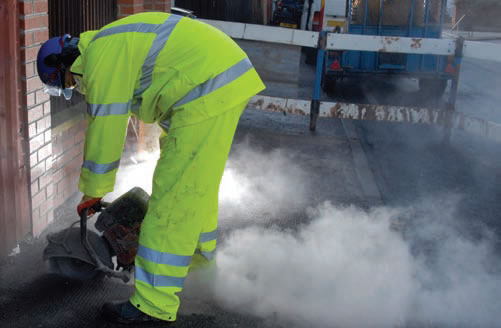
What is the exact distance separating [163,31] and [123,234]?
1157mm

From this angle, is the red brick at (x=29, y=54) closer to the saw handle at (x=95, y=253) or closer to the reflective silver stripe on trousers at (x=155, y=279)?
the saw handle at (x=95, y=253)

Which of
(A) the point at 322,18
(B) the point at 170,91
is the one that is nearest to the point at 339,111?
(B) the point at 170,91

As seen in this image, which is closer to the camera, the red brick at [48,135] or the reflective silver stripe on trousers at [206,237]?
the reflective silver stripe on trousers at [206,237]

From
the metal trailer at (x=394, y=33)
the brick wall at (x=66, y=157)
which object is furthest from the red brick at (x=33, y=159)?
the metal trailer at (x=394, y=33)

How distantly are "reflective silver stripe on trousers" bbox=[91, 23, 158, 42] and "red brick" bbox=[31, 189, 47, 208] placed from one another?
1.52 m

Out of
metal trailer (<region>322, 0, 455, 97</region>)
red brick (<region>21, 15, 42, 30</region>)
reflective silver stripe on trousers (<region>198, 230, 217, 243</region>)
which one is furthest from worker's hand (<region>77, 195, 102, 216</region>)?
metal trailer (<region>322, 0, 455, 97</region>)

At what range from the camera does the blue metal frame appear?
39.0 ft

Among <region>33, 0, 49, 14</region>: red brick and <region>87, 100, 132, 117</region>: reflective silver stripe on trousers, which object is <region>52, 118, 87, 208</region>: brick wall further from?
<region>87, 100, 132, 117</region>: reflective silver stripe on trousers

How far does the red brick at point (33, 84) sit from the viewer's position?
4031 millimetres

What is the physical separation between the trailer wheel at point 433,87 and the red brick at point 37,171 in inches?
352

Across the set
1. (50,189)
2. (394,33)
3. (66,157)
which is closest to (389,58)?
(394,33)

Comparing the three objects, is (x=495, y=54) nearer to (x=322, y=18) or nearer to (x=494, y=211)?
(x=494, y=211)

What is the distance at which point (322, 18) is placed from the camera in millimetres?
13672

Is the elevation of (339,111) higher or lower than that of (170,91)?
lower
